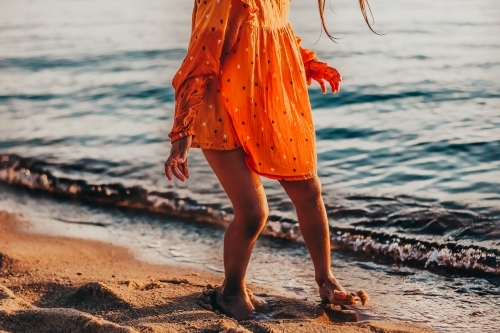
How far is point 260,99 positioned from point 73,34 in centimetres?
1160

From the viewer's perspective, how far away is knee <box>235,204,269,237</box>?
325 centimetres

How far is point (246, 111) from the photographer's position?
317 centimetres

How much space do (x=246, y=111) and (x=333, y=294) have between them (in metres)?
0.91

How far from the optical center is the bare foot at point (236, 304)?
3.38 meters

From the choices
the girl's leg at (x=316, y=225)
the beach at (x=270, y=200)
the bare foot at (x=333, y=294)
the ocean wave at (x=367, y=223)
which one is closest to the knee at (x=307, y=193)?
the girl's leg at (x=316, y=225)

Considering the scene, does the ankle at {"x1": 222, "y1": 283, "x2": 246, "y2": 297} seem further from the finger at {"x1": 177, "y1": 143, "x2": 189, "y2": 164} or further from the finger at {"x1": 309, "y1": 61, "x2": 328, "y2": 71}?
the finger at {"x1": 309, "y1": 61, "x2": 328, "y2": 71}

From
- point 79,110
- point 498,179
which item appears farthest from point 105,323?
point 79,110

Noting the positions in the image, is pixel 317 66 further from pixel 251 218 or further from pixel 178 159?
pixel 178 159

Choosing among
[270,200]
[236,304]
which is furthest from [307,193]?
[270,200]

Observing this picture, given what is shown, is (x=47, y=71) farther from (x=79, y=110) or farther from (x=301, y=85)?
(x=301, y=85)

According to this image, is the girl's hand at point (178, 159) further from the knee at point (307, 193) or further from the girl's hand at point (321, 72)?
the girl's hand at point (321, 72)

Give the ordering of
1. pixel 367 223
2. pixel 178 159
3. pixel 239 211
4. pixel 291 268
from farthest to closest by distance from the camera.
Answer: pixel 367 223, pixel 291 268, pixel 239 211, pixel 178 159

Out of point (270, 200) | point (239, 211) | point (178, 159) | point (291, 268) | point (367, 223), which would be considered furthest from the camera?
point (270, 200)

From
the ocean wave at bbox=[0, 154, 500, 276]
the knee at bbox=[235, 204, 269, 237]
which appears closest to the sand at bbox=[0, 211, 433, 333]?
the knee at bbox=[235, 204, 269, 237]
